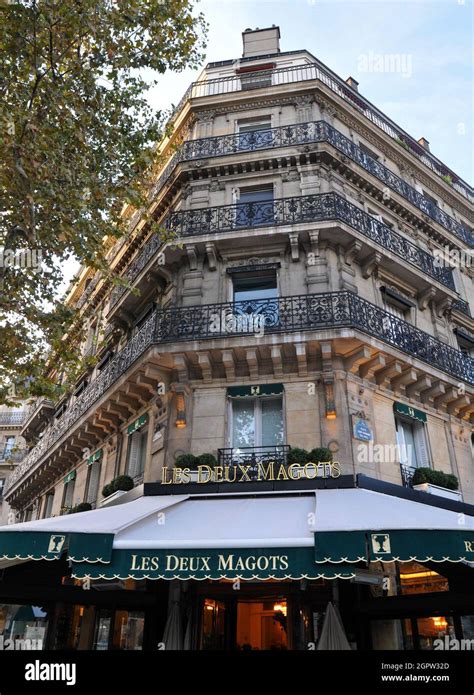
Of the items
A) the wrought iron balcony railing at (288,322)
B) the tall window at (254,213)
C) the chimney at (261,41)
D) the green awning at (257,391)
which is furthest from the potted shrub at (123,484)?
the chimney at (261,41)

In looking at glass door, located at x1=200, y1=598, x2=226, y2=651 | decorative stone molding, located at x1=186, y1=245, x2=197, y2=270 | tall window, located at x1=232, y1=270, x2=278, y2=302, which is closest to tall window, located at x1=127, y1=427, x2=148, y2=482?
glass door, located at x1=200, y1=598, x2=226, y2=651

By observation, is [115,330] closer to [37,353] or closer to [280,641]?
[37,353]

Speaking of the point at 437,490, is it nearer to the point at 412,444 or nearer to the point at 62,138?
the point at 412,444

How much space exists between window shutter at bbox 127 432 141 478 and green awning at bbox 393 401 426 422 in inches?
225

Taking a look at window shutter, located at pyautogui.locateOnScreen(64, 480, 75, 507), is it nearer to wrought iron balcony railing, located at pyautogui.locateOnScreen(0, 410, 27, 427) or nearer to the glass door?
the glass door

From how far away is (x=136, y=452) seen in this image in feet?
38.0

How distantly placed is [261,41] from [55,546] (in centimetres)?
1706

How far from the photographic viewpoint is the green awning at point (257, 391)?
391 inches

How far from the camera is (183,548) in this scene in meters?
6.17

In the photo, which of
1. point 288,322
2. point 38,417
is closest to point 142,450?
point 288,322

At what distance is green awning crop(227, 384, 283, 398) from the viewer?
9.92 metres

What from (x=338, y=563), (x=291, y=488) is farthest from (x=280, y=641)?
(x=338, y=563)

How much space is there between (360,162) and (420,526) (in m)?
10.4

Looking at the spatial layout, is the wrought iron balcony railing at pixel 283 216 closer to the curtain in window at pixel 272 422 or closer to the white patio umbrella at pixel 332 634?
the curtain in window at pixel 272 422
